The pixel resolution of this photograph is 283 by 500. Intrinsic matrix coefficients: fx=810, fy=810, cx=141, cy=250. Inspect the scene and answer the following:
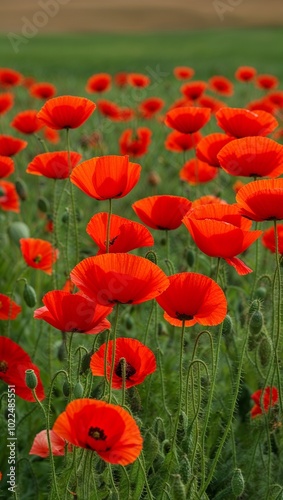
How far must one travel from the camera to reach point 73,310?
62.7 inches

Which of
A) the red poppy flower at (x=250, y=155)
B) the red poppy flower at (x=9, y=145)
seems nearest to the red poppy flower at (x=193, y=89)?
the red poppy flower at (x=9, y=145)

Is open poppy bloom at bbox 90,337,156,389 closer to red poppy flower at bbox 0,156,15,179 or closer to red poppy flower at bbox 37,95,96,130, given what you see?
red poppy flower at bbox 37,95,96,130

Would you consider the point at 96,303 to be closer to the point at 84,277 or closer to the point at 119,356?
the point at 84,277

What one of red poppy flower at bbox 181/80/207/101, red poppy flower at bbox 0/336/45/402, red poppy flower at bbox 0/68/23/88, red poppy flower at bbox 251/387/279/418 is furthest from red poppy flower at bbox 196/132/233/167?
red poppy flower at bbox 0/68/23/88

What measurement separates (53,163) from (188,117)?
0.54 meters

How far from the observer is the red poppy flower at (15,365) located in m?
2.06

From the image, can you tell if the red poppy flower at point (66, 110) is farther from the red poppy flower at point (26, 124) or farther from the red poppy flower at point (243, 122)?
the red poppy flower at point (26, 124)

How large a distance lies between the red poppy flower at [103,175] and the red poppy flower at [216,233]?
187 mm

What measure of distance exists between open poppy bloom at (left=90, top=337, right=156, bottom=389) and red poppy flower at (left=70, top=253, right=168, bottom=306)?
8.3 inches

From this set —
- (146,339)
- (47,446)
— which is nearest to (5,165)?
(146,339)

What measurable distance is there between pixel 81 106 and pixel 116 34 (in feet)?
93.8

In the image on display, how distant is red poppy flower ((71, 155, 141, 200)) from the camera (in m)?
1.79

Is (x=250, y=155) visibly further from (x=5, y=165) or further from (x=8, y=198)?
(x=8, y=198)

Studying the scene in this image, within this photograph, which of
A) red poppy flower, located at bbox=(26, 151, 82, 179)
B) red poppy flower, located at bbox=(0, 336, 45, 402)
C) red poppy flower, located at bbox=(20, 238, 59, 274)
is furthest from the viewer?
red poppy flower, located at bbox=(20, 238, 59, 274)
